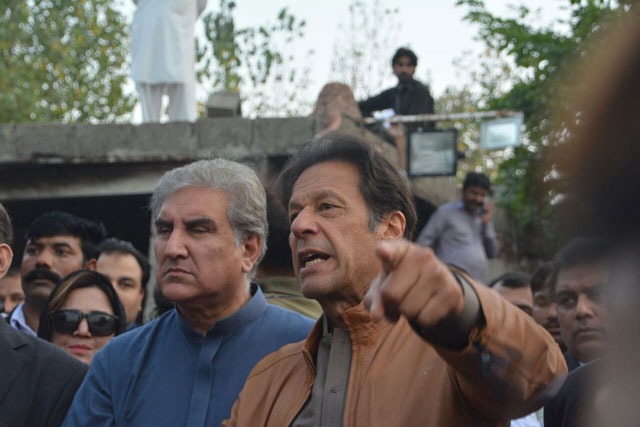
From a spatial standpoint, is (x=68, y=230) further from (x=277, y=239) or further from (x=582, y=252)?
(x=582, y=252)

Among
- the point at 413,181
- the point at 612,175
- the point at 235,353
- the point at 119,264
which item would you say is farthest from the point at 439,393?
the point at 413,181

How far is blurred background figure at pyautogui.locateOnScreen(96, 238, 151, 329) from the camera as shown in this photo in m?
5.00

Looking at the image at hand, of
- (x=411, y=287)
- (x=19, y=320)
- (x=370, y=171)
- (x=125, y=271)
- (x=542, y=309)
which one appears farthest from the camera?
(x=125, y=271)

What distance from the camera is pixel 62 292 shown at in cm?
394

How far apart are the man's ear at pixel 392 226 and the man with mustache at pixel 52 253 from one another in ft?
9.16

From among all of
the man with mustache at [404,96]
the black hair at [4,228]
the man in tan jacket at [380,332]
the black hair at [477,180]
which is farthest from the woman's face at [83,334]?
the man with mustache at [404,96]

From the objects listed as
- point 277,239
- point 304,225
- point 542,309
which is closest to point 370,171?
point 304,225

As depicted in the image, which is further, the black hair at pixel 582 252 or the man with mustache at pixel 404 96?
the man with mustache at pixel 404 96

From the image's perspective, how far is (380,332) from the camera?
7.43 ft

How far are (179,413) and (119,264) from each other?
7.61ft

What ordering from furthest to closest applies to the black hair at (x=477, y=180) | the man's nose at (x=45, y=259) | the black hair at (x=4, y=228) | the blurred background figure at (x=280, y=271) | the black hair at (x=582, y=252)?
the black hair at (x=477, y=180) → the man's nose at (x=45, y=259) → the blurred background figure at (x=280, y=271) → the black hair at (x=4, y=228) → the black hair at (x=582, y=252)

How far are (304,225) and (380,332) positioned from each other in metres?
0.42

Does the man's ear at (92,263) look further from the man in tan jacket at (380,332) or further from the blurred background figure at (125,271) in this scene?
the man in tan jacket at (380,332)

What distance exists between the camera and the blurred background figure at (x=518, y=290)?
5289mm
